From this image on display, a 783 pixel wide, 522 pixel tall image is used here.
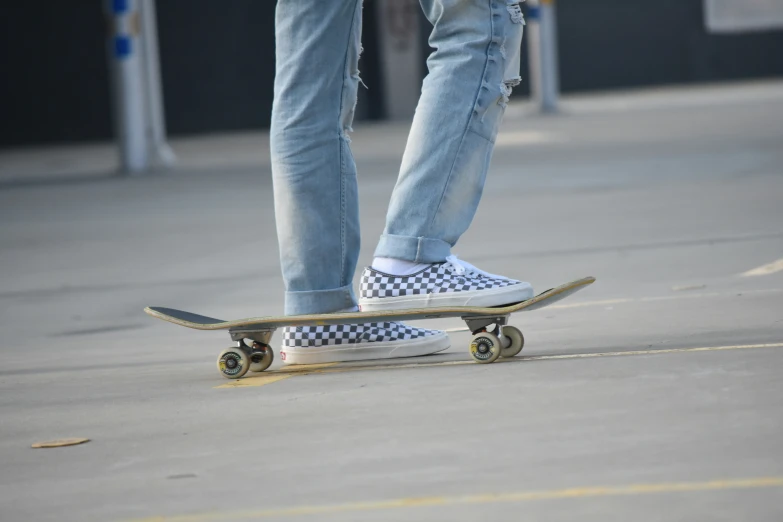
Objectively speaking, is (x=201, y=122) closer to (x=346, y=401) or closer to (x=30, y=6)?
(x=30, y=6)

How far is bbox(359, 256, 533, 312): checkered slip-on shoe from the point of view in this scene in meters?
2.71

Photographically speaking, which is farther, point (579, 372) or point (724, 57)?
point (724, 57)

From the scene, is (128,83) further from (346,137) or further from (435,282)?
(435,282)

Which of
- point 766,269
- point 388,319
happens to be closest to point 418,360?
point 388,319

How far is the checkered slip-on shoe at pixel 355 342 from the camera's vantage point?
285cm

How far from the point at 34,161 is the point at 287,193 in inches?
488

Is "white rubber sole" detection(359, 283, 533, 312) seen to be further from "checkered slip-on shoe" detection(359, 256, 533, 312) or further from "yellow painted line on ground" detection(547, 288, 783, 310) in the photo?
"yellow painted line on ground" detection(547, 288, 783, 310)

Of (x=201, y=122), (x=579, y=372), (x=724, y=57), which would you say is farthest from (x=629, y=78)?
(x=579, y=372)

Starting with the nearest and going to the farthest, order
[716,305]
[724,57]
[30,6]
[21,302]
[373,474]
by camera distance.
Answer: [373,474] → [716,305] → [21,302] → [30,6] → [724,57]

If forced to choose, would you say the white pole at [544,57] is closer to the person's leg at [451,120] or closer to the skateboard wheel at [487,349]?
the person's leg at [451,120]

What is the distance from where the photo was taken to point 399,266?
2775 millimetres

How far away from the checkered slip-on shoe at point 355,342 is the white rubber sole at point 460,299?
3.2 inches

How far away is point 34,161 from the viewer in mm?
14656

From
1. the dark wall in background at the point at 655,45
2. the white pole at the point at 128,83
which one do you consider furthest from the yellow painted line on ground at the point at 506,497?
the dark wall in background at the point at 655,45
